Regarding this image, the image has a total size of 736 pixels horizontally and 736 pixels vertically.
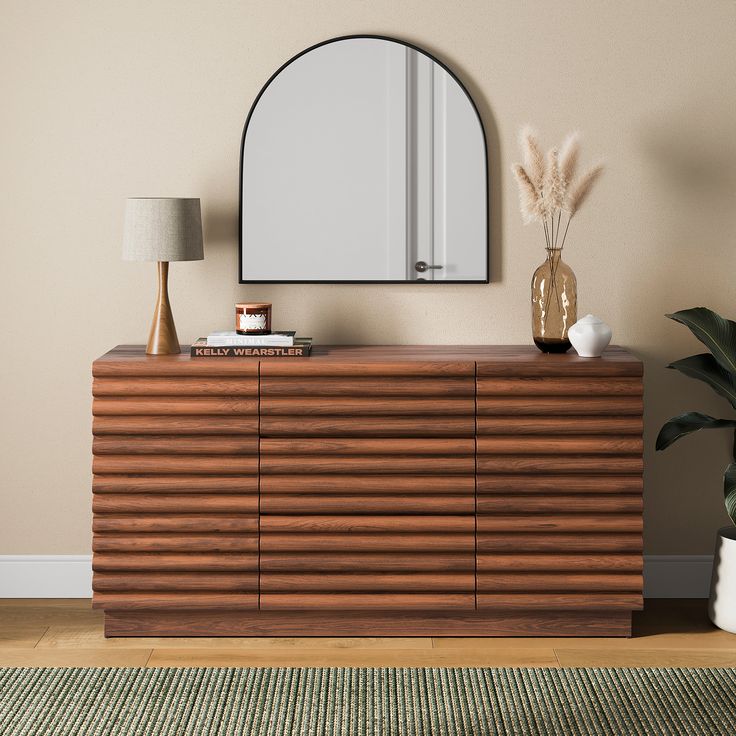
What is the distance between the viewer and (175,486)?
296cm

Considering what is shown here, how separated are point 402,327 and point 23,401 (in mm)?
1345

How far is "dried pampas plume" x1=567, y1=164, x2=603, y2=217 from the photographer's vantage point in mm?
3012

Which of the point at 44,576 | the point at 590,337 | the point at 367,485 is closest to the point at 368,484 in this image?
the point at 367,485

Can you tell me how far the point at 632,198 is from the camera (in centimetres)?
327

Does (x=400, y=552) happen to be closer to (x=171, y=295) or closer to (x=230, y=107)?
(x=171, y=295)

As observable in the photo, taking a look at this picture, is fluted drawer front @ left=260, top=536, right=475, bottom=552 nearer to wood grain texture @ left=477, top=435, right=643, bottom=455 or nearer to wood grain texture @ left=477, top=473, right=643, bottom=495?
wood grain texture @ left=477, top=473, right=643, bottom=495

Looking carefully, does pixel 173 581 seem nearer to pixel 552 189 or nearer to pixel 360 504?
pixel 360 504

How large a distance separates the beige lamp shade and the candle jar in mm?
245

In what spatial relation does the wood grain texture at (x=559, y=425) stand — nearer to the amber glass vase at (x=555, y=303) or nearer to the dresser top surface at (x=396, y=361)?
the dresser top surface at (x=396, y=361)

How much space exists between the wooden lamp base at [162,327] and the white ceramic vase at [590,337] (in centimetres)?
126

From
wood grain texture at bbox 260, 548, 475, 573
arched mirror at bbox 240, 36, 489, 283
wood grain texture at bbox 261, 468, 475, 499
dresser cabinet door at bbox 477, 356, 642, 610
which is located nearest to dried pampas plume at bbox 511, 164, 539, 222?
arched mirror at bbox 240, 36, 489, 283

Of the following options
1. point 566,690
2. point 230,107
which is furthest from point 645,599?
point 230,107

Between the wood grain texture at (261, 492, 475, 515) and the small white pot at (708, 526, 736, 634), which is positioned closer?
the wood grain texture at (261, 492, 475, 515)

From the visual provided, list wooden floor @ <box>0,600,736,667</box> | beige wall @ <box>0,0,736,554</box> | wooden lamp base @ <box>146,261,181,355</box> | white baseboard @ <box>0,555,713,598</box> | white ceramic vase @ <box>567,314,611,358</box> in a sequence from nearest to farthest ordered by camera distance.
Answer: wooden floor @ <box>0,600,736,667</box>
white ceramic vase @ <box>567,314,611,358</box>
wooden lamp base @ <box>146,261,181,355</box>
beige wall @ <box>0,0,736,554</box>
white baseboard @ <box>0,555,713,598</box>
